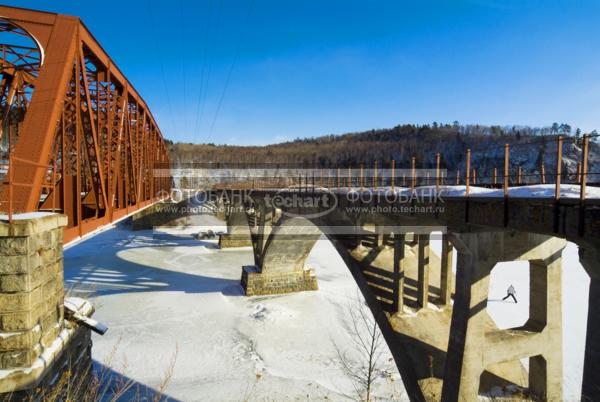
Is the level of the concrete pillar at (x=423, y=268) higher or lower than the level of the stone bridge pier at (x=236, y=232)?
higher

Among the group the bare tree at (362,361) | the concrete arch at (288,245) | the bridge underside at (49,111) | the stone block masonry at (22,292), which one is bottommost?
the bare tree at (362,361)

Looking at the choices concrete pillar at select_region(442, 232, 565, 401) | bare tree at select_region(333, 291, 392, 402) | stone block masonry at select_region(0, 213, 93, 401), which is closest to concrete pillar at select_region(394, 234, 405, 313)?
bare tree at select_region(333, 291, 392, 402)

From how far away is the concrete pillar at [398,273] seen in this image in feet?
32.5

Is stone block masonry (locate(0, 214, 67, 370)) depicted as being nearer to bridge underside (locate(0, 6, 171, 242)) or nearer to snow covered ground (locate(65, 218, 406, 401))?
bridge underside (locate(0, 6, 171, 242))

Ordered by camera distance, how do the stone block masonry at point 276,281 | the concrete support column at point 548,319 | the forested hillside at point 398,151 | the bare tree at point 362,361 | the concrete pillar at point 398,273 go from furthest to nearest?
the forested hillside at point 398,151, the stone block masonry at point 276,281, the bare tree at point 362,361, the concrete pillar at point 398,273, the concrete support column at point 548,319

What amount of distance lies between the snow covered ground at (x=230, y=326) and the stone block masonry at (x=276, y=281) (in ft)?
2.52

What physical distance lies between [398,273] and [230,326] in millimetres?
12887

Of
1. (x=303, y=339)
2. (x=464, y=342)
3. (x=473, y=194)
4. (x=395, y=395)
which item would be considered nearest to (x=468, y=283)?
(x=464, y=342)

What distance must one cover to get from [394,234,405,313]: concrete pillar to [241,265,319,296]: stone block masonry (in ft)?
52.0

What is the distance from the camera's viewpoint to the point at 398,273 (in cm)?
999

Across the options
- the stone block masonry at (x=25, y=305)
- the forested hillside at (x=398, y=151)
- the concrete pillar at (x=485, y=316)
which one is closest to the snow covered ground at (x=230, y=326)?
the stone block masonry at (x=25, y=305)

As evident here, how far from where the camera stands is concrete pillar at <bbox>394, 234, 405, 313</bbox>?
32.5 feet

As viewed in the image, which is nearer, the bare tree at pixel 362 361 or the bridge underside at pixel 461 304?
the bridge underside at pixel 461 304

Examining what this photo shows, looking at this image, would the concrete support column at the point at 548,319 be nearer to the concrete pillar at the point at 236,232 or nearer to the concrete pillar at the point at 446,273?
the concrete pillar at the point at 446,273
